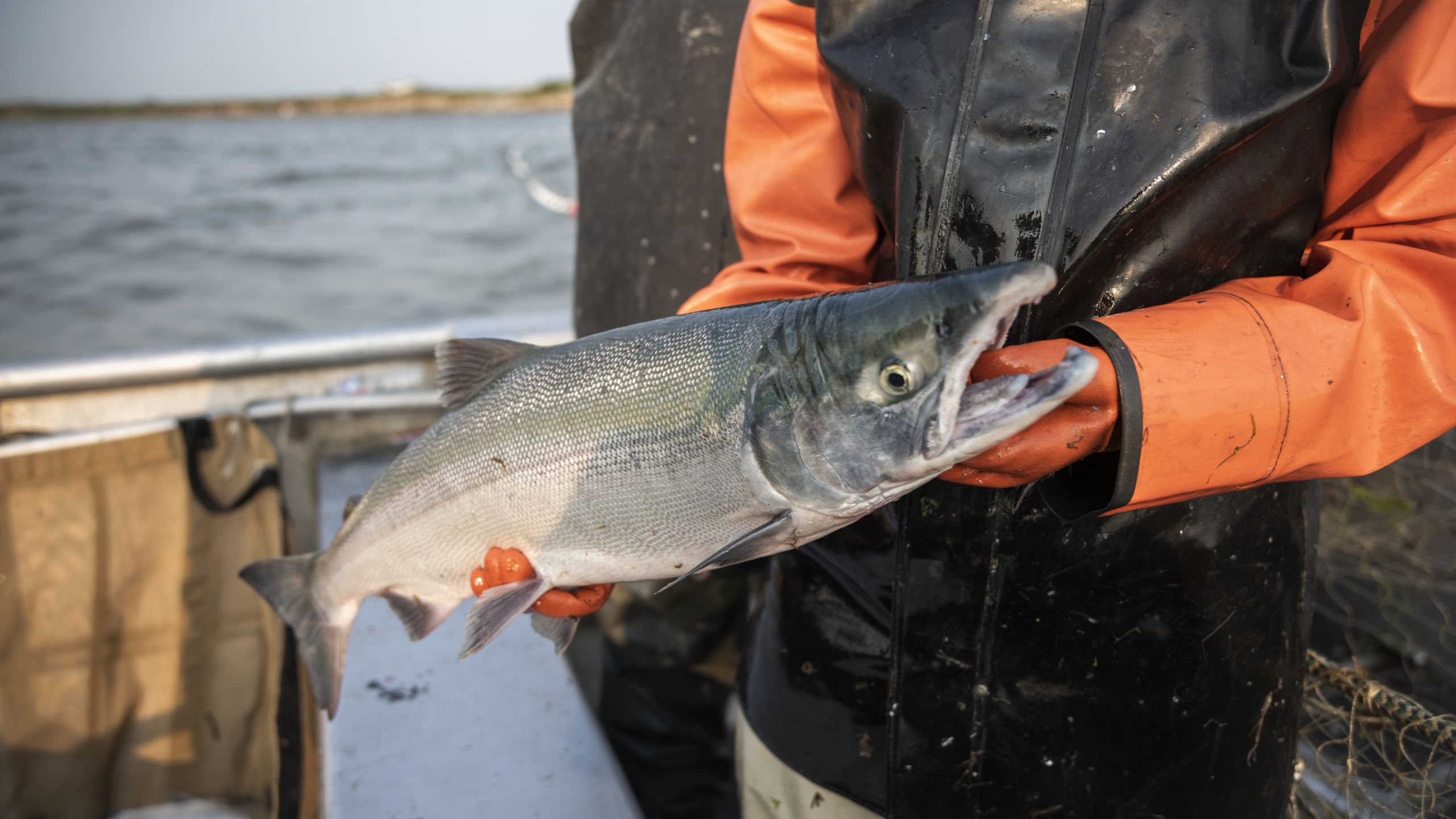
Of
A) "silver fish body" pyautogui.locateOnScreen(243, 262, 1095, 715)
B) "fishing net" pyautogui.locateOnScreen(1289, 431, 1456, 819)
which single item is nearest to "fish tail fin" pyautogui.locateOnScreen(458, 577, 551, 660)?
"silver fish body" pyautogui.locateOnScreen(243, 262, 1095, 715)

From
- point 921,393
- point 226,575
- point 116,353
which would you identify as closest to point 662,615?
point 226,575

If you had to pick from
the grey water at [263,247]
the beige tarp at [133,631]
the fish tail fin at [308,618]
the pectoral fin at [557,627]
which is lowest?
the grey water at [263,247]

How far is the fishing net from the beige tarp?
3.59m

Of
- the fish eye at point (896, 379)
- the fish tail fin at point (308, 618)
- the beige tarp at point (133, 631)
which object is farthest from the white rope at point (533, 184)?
the fish eye at point (896, 379)

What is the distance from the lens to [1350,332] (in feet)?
5.09

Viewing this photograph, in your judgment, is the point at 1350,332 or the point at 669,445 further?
the point at 669,445

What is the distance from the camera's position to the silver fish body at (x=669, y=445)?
59.1 inches

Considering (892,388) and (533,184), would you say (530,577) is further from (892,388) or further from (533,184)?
(533,184)

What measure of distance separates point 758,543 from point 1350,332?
3.58 feet

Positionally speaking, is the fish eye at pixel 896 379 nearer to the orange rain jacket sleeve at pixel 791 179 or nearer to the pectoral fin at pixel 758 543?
the pectoral fin at pixel 758 543

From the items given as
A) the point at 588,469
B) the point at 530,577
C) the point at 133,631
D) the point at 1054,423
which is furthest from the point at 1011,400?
the point at 133,631

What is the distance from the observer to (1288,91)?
1620 millimetres

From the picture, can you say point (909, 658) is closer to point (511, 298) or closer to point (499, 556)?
point (499, 556)

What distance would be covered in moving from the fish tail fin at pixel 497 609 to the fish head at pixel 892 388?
73 centimetres
